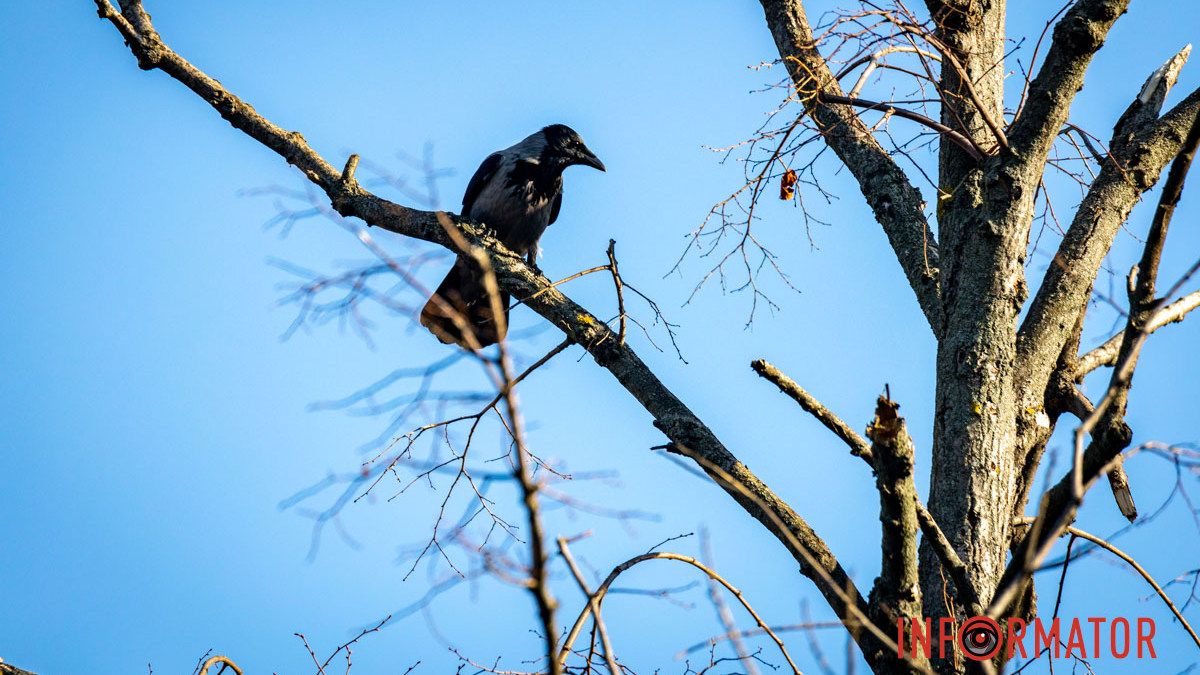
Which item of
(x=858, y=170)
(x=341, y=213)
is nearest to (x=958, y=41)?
(x=858, y=170)

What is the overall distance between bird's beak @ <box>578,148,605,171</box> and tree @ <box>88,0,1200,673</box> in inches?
115

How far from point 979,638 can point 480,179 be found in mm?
5023

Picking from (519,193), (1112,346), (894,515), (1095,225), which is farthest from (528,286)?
(519,193)

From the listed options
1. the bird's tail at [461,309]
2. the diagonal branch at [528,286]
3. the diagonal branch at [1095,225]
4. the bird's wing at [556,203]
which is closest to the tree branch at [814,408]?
the diagonal branch at [528,286]

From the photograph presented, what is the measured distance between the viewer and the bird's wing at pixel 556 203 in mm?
7307

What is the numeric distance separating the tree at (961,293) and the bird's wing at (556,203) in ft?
8.97

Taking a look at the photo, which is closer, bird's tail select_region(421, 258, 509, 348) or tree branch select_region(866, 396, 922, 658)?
tree branch select_region(866, 396, 922, 658)

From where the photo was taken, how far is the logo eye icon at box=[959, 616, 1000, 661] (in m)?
2.87

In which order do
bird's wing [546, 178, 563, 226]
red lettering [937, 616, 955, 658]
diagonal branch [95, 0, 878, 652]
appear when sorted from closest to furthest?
red lettering [937, 616, 955, 658]
diagonal branch [95, 0, 878, 652]
bird's wing [546, 178, 563, 226]

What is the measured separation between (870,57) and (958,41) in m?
0.75

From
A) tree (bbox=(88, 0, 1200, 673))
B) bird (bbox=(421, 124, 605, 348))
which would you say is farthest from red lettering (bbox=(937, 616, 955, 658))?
bird (bbox=(421, 124, 605, 348))

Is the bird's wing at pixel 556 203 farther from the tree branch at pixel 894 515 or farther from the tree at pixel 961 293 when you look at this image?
the tree branch at pixel 894 515

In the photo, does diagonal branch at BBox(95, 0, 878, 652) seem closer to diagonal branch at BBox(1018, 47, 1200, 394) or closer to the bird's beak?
diagonal branch at BBox(1018, 47, 1200, 394)

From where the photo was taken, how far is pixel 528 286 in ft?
14.4
